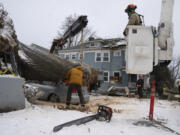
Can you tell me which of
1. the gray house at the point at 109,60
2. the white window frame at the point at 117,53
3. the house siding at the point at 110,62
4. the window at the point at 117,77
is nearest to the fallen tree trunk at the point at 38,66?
the gray house at the point at 109,60

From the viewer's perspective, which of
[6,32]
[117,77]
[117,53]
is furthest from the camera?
[117,53]

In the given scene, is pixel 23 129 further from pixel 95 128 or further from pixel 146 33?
pixel 146 33

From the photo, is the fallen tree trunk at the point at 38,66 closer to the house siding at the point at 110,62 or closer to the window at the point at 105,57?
the house siding at the point at 110,62

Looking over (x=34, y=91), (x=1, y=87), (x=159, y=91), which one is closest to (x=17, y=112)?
(x=1, y=87)

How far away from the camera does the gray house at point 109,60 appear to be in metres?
21.1

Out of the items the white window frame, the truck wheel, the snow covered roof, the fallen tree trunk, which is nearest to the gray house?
the white window frame

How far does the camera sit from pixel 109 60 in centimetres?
2267

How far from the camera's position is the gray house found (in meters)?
21.1

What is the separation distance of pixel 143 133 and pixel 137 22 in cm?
287

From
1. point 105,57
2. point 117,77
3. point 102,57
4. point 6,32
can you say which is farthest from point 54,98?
point 102,57

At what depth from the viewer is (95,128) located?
10.5ft

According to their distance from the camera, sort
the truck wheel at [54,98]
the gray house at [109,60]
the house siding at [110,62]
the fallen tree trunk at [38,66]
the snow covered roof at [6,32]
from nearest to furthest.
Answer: the snow covered roof at [6,32] < the fallen tree trunk at [38,66] < the truck wheel at [54,98] < the gray house at [109,60] < the house siding at [110,62]

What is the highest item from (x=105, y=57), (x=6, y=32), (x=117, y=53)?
(x=117, y=53)

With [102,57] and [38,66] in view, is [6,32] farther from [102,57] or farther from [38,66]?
[102,57]
